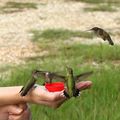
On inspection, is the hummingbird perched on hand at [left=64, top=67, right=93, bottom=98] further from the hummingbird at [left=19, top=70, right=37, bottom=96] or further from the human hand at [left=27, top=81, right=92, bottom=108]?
the hummingbird at [left=19, top=70, right=37, bottom=96]

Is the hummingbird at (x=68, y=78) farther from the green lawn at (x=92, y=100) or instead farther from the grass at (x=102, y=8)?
the grass at (x=102, y=8)

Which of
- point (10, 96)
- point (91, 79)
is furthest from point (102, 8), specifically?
point (10, 96)

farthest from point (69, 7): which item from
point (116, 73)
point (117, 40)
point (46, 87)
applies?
point (46, 87)

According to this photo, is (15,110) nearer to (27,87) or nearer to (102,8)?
(27,87)

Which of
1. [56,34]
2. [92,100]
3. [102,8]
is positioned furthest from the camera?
[102,8]

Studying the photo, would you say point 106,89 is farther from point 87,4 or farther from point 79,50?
point 87,4

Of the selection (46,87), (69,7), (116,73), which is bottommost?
(69,7)

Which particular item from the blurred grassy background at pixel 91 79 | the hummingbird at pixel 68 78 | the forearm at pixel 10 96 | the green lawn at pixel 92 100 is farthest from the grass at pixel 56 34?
the hummingbird at pixel 68 78
